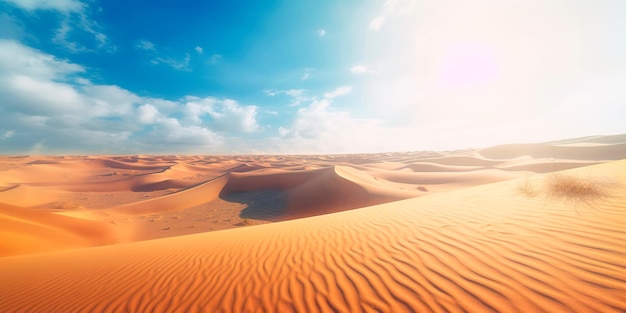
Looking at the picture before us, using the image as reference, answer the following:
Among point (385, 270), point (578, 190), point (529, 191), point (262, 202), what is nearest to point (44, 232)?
point (262, 202)

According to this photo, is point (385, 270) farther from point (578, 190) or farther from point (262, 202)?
point (262, 202)

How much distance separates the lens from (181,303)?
344 centimetres

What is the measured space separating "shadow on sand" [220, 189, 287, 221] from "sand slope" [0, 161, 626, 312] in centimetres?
1107

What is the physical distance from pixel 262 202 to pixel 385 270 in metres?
17.8

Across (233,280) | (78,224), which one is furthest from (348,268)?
(78,224)

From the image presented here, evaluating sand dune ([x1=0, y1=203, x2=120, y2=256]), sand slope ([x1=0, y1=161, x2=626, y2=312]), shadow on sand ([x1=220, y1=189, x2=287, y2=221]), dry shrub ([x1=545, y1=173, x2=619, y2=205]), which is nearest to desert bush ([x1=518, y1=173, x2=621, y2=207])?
dry shrub ([x1=545, y1=173, x2=619, y2=205])

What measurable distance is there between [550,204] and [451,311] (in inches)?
194

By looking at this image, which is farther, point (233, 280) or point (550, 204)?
point (550, 204)

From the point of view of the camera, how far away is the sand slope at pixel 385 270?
2.65m

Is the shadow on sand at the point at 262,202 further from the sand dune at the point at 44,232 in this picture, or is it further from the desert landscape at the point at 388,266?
the desert landscape at the point at 388,266

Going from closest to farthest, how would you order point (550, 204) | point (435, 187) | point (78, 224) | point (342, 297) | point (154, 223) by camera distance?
point (342, 297) < point (550, 204) < point (78, 224) < point (154, 223) < point (435, 187)

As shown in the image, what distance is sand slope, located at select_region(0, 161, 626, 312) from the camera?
2.65m

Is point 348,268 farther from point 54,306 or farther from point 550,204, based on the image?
point 550,204

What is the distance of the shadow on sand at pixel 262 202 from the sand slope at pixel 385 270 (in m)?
11.1
